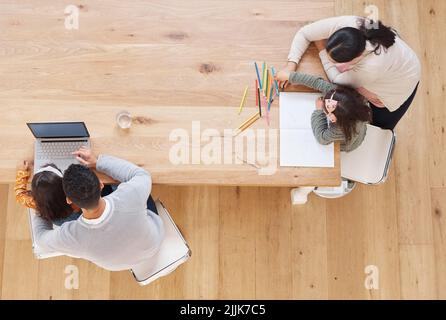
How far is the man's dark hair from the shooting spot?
1571 mm

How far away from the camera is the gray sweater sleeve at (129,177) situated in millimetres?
1769

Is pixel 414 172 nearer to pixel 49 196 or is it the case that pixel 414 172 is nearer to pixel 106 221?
pixel 106 221

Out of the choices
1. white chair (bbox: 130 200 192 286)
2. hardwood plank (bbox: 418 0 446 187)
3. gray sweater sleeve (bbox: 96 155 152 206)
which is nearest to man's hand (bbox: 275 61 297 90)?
gray sweater sleeve (bbox: 96 155 152 206)

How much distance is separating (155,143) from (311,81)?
2.49 ft

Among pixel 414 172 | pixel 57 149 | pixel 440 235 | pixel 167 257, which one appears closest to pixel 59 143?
pixel 57 149

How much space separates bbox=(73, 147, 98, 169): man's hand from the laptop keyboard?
0.12 ft

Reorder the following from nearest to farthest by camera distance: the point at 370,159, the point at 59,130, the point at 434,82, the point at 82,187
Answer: the point at 82,187
the point at 59,130
the point at 370,159
the point at 434,82

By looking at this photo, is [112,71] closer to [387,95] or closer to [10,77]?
[10,77]

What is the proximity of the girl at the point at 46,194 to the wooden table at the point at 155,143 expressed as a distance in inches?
2.6

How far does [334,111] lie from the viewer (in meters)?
1.93

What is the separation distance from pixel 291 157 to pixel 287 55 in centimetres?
49

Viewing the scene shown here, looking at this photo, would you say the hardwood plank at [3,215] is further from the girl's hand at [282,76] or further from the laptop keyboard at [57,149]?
the girl's hand at [282,76]

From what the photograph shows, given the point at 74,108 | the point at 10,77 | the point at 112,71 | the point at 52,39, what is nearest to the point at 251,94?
the point at 112,71

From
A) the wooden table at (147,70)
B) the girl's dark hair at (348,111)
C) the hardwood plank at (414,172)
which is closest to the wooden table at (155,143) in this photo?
the wooden table at (147,70)
